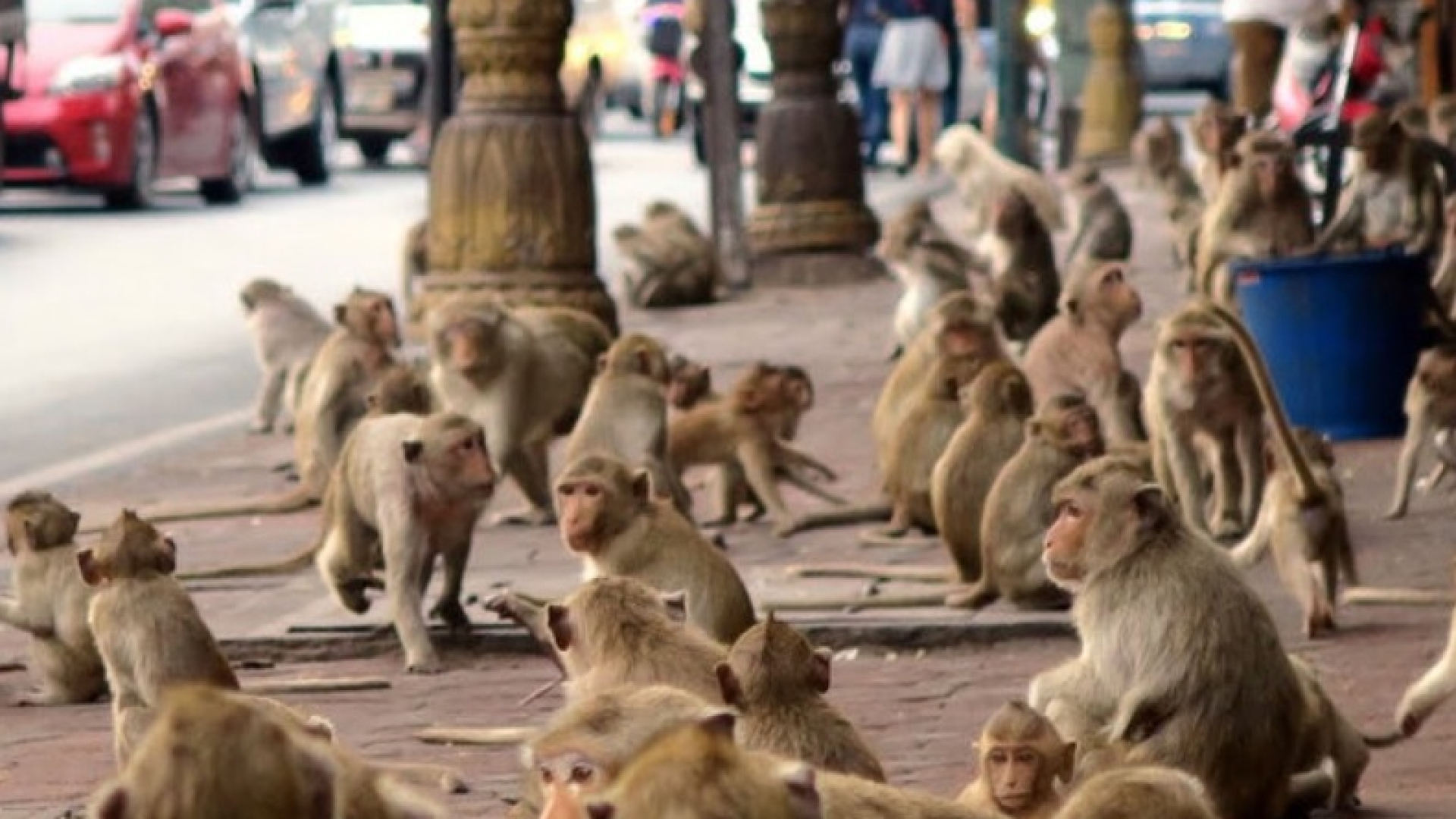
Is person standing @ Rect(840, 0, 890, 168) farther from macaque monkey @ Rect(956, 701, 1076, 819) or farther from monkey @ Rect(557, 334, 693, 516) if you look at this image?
macaque monkey @ Rect(956, 701, 1076, 819)

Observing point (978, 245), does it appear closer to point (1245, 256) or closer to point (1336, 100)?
point (1336, 100)

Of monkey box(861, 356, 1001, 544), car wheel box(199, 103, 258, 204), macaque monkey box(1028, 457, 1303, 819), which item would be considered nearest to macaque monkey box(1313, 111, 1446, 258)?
monkey box(861, 356, 1001, 544)

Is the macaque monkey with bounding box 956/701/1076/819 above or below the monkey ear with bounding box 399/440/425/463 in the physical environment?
above

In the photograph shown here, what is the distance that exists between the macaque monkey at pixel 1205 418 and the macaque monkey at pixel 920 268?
15.0 ft

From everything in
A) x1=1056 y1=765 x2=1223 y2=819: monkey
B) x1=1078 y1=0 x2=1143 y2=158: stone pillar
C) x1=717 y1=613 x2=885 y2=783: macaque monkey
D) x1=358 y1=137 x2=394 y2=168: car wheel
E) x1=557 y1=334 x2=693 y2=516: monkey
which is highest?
x1=1056 y1=765 x2=1223 y2=819: monkey

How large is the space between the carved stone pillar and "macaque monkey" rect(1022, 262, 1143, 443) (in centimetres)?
959

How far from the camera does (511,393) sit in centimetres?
1428

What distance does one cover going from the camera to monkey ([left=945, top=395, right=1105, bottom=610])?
37.1 ft

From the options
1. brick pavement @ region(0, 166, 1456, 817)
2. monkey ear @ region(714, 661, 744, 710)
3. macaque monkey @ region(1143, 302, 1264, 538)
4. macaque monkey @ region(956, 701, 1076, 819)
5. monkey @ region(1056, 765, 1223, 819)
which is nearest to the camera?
monkey @ region(1056, 765, 1223, 819)

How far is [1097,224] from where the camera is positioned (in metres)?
22.4

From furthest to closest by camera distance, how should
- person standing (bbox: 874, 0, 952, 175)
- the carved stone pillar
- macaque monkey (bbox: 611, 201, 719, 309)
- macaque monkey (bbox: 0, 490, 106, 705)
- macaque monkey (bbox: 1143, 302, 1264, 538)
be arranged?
1. person standing (bbox: 874, 0, 952, 175)
2. the carved stone pillar
3. macaque monkey (bbox: 611, 201, 719, 309)
4. macaque monkey (bbox: 1143, 302, 1264, 538)
5. macaque monkey (bbox: 0, 490, 106, 705)

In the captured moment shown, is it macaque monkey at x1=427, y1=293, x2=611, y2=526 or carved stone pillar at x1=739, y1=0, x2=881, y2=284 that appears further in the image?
carved stone pillar at x1=739, y1=0, x2=881, y2=284

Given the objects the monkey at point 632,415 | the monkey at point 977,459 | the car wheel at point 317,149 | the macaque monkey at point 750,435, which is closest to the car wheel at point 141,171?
the car wheel at point 317,149

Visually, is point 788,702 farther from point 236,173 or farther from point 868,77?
point 868,77
